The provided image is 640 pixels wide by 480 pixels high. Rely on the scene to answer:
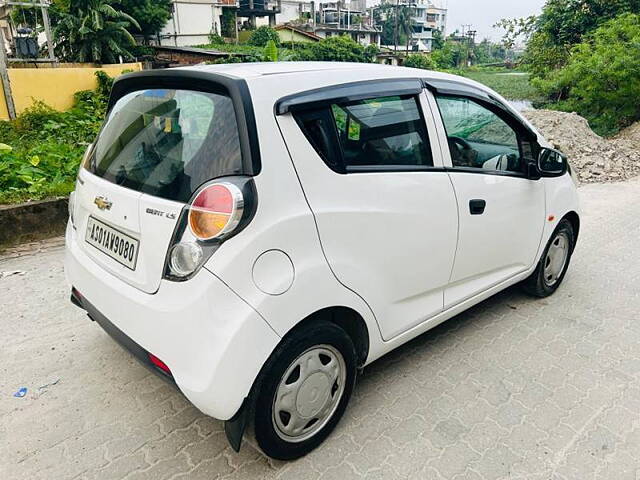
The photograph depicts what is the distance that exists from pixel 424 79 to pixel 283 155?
1.17 metres

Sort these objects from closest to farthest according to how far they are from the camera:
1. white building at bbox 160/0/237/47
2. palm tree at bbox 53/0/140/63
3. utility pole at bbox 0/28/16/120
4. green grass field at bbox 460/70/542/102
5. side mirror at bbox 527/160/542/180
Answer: side mirror at bbox 527/160/542/180, utility pole at bbox 0/28/16/120, green grass field at bbox 460/70/542/102, palm tree at bbox 53/0/140/63, white building at bbox 160/0/237/47

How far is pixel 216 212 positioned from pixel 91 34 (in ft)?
106

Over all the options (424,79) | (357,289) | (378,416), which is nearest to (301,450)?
(378,416)

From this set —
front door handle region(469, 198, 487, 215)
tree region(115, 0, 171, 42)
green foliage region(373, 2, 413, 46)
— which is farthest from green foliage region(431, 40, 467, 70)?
front door handle region(469, 198, 487, 215)

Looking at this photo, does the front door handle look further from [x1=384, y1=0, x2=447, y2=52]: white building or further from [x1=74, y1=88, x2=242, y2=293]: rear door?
[x1=384, y1=0, x2=447, y2=52]: white building

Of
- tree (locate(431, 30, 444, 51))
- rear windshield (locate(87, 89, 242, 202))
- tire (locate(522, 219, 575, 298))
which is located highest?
tree (locate(431, 30, 444, 51))

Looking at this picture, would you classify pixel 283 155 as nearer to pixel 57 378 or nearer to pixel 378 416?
pixel 378 416

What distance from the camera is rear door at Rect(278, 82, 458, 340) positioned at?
2.08 meters

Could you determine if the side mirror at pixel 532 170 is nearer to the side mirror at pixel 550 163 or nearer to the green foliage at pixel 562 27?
the side mirror at pixel 550 163

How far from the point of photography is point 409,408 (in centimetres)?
262

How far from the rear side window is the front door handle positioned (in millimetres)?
414

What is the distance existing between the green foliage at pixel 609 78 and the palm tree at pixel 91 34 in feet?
85.0

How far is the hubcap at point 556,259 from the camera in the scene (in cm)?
378

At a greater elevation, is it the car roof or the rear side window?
the car roof
